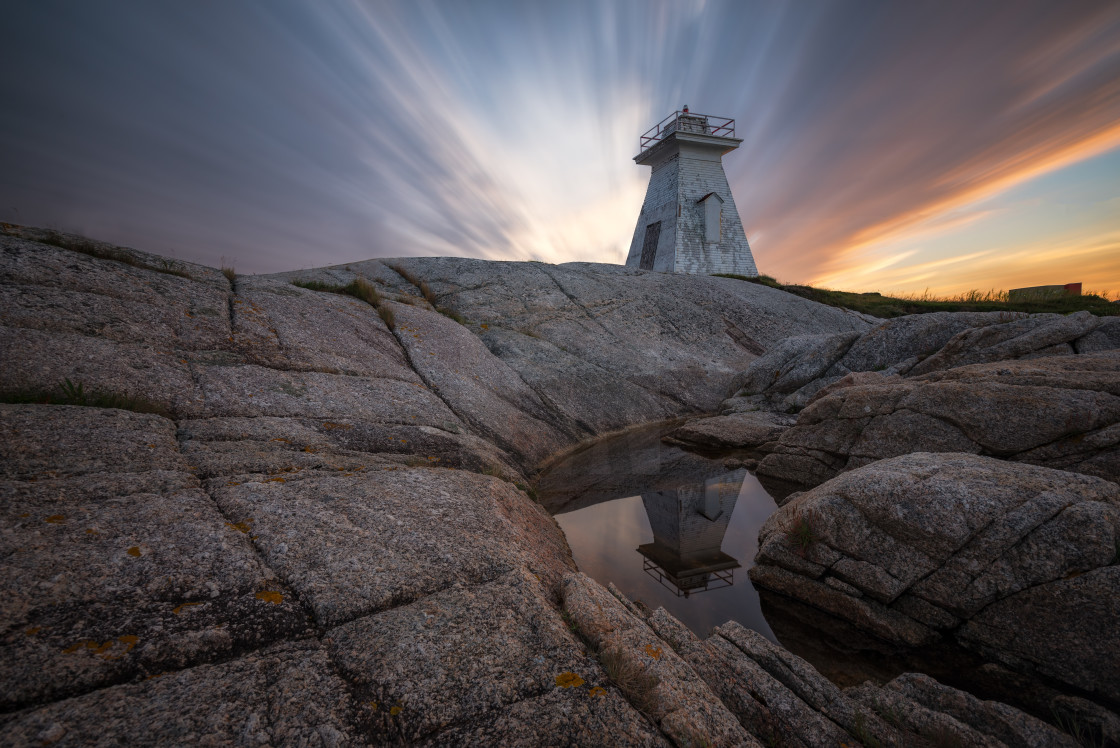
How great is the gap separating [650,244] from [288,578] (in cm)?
3927

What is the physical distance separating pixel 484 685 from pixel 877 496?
705cm

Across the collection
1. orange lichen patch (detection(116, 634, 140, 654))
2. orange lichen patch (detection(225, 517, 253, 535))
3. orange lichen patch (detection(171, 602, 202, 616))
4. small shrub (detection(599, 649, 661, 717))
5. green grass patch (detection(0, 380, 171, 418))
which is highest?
green grass patch (detection(0, 380, 171, 418))

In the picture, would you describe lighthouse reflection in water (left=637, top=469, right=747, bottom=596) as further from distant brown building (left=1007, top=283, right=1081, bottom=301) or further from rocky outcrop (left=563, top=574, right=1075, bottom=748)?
distant brown building (left=1007, top=283, right=1081, bottom=301)

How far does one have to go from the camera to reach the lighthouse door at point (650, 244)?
128ft

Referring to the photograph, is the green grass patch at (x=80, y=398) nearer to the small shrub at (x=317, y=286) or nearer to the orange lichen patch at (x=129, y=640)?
the orange lichen patch at (x=129, y=640)

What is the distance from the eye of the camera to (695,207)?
37438 mm

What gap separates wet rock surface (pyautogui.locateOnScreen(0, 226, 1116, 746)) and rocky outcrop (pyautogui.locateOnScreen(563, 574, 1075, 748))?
27mm

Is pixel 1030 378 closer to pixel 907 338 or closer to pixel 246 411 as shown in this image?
pixel 907 338

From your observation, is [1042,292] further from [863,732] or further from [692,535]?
[863,732]

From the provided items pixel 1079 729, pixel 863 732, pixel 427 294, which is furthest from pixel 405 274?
pixel 1079 729

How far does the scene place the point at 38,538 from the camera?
4.20 metres

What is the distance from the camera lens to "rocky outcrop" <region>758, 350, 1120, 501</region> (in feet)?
29.0

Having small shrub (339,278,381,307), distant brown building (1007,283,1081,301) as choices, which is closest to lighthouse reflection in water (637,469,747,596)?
small shrub (339,278,381,307)

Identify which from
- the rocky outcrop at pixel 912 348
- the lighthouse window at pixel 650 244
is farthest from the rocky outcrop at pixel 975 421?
the lighthouse window at pixel 650 244
